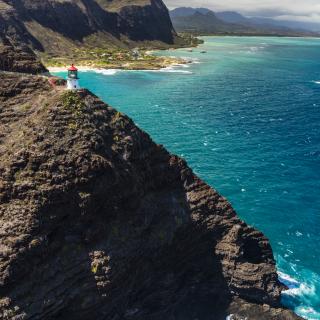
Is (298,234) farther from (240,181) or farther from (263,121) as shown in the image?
(263,121)

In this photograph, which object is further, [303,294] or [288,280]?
[288,280]

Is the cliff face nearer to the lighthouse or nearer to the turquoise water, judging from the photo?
the lighthouse

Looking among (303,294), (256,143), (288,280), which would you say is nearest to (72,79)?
(288,280)

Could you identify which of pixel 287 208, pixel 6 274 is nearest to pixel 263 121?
pixel 287 208

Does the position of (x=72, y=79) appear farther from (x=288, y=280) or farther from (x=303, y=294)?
(x=303, y=294)

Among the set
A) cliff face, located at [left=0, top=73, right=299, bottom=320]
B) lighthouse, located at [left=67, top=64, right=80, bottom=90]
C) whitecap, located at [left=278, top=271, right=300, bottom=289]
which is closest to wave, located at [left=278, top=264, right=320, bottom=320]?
whitecap, located at [left=278, top=271, right=300, bottom=289]

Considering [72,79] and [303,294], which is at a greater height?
[72,79]
